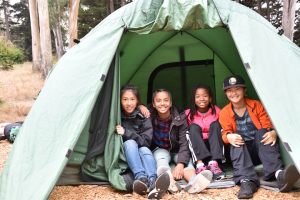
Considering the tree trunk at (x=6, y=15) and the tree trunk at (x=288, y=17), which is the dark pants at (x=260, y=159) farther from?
the tree trunk at (x=6, y=15)

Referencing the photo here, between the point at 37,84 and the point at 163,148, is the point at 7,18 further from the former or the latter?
the point at 163,148

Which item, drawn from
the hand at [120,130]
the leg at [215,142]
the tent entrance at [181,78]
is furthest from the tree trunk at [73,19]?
the leg at [215,142]

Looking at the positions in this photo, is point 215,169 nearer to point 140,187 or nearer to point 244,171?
point 244,171

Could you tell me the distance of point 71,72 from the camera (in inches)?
132

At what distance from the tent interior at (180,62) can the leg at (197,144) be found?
109 centimetres

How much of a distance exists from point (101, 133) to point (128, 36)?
1284 mm

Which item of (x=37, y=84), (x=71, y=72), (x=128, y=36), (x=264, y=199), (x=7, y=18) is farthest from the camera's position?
(x=7, y=18)

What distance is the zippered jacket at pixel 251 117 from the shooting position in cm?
342

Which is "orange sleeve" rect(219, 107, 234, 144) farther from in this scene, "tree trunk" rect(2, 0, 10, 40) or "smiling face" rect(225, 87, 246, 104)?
"tree trunk" rect(2, 0, 10, 40)

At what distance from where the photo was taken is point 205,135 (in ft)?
12.0

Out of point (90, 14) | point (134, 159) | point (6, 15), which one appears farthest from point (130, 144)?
point (6, 15)

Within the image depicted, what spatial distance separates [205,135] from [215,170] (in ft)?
1.26

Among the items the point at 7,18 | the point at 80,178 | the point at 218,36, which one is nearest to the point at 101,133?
the point at 80,178

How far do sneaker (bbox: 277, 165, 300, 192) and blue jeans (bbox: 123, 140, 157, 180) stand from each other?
968 millimetres
